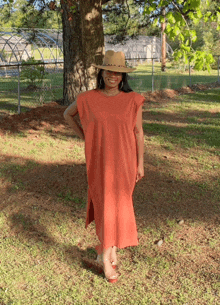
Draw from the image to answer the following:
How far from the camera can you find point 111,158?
110 inches

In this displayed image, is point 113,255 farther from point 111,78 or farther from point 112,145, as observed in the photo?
point 111,78

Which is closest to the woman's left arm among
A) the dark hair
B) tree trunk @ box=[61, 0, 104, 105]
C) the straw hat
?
the dark hair

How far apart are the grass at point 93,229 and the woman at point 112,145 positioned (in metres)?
0.49

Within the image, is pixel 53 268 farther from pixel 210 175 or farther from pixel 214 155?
pixel 214 155

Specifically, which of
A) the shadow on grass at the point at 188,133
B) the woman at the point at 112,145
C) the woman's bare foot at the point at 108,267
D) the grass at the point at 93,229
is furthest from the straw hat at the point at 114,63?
the shadow on grass at the point at 188,133

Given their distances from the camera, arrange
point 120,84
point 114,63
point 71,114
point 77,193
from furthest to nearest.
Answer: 1. point 77,193
2. point 71,114
3. point 120,84
4. point 114,63

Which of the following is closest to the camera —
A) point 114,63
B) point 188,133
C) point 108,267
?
point 114,63

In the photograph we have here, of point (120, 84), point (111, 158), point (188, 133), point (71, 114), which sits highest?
point (120, 84)

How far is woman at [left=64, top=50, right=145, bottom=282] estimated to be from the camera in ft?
8.90

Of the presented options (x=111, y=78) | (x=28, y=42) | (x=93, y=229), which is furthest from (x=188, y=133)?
(x=28, y=42)

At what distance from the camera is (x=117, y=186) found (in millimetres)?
2854

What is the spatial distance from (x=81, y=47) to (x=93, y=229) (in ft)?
19.1

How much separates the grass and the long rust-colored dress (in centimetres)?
52

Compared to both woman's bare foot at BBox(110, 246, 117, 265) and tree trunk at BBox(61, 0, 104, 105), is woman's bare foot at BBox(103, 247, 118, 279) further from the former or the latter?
tree trunk at BBox(61, 0, 104, 105)
